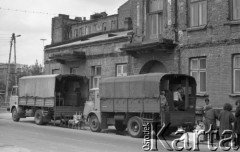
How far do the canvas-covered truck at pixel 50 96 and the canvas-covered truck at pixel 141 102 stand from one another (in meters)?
3.71

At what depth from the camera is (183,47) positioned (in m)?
21.6

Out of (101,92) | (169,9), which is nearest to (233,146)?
(101,92)

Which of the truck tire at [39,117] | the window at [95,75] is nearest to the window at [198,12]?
the window at [95,75]

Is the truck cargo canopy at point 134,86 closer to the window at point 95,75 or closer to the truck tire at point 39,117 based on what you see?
the truck tire at point 39,117

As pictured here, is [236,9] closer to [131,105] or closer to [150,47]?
[150,47]

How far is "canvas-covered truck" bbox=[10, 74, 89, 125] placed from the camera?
73.4 ft

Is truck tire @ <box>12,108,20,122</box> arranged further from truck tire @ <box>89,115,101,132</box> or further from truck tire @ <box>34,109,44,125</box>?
truck tire @ <box>89,115,101,132</box>

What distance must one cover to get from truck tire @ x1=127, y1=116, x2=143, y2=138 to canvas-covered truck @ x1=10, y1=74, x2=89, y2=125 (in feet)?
20.0

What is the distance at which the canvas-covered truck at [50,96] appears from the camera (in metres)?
22.4

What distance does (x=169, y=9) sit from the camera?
2252 centimetres

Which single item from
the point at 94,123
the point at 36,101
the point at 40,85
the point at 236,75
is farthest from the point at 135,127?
the point at 36,101

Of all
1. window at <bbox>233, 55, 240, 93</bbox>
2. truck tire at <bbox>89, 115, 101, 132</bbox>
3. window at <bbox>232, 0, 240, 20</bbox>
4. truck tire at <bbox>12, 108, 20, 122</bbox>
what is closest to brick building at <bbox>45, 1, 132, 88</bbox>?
truck tire at <bbox>12, 108, 20, 122</bbox>

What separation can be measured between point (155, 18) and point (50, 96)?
26.8ft

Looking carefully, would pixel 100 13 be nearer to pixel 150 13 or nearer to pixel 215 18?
pixel 150 13
